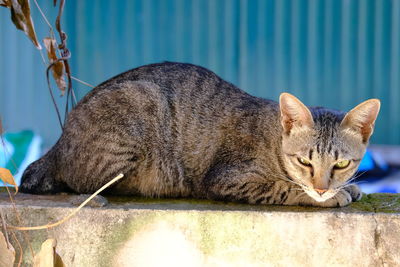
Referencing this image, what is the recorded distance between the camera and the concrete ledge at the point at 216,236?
2.63 m

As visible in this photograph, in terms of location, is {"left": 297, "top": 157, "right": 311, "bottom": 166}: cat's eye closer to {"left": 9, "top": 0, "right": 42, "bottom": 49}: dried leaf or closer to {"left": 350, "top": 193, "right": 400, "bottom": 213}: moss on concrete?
{"left": 350, "top": 193, "right": 400, "bottom": 213}: moss on concrete

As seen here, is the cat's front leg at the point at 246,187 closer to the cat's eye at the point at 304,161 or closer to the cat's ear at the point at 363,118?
the cat's eye at the point at 304,161

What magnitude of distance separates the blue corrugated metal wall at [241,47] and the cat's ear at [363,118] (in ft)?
12.6

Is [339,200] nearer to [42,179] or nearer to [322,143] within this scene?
[322,143]

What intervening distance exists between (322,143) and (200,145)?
753 millimetres

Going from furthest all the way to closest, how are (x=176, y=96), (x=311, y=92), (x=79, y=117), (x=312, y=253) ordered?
(x=311, y=92), (x=176, y=96), (x=79, y=117), (x=312, y=253)

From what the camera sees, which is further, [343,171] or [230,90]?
[230,90]

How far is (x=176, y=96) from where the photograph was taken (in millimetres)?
3533

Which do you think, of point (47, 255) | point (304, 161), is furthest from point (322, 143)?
point (47, 255)

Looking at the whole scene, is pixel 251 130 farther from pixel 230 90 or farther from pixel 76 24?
pixel 76 24

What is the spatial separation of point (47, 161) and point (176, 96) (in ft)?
2.72

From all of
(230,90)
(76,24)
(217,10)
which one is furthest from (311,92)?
(230,90)

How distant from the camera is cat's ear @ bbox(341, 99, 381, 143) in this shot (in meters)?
2.94

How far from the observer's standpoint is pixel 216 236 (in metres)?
2.69
